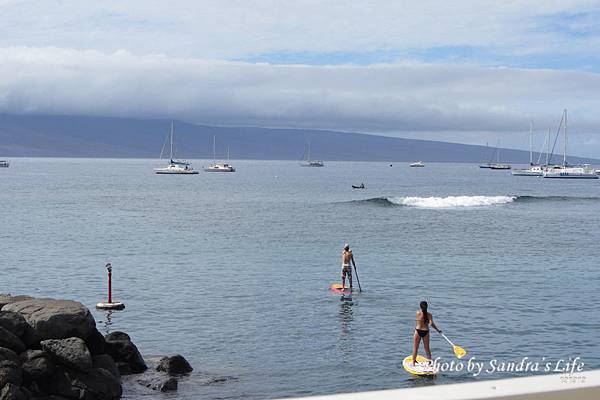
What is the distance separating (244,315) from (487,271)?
17610 mm

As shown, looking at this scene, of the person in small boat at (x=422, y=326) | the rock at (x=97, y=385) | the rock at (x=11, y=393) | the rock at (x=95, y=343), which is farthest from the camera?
the person in small boat at (x=422, y=326)

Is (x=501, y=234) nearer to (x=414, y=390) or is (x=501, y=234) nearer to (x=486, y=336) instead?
(x=486, y=336)

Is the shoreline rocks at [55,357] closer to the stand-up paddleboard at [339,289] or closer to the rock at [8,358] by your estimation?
the rock at [8,358]

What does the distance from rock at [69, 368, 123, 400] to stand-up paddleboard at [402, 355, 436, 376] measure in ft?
24.7

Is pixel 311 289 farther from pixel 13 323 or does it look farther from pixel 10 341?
pixel 10 341

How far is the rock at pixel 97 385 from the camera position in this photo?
1739 cm

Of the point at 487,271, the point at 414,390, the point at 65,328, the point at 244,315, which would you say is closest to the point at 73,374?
the point at 65,328

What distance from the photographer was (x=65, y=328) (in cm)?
1877

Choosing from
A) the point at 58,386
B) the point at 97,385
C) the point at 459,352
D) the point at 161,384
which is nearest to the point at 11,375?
the point at 58,386

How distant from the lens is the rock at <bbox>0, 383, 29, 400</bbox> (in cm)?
1545

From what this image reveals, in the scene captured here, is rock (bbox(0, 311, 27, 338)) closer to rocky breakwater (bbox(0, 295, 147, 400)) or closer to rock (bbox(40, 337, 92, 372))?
rocky breakwater (bbox(0, 295, 147, 400))

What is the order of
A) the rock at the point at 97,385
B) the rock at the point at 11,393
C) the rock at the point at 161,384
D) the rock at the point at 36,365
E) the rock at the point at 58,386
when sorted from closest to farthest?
the rock at the point at 11,393, the rock at the point at 36,365, the rock at the point at 58,386, the rock at the point at 97,385, the rock at the point at 161,384

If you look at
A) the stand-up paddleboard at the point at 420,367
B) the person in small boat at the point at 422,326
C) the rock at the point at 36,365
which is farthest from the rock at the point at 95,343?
the person in small boat at the point at 422,326

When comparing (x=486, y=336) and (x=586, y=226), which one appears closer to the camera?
(x=486, y=336)
